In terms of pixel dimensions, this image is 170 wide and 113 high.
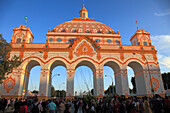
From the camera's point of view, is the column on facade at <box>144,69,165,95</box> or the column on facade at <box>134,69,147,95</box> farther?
the column on facade at <box>134,69,147,95</box>

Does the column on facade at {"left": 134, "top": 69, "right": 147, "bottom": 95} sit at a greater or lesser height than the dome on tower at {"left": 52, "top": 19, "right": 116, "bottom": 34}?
lesser

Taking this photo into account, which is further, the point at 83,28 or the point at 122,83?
the point at 83,28

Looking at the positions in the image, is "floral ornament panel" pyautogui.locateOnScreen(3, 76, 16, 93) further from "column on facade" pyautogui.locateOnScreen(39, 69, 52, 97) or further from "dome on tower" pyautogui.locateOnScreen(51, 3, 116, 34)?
"dome on tower" pyautogui.locateOnScreen(51, 3, 116, 34)

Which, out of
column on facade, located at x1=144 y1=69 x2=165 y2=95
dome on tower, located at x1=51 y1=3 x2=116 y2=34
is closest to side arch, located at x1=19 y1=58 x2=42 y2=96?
dome on tower, located at x1=51 y1=3 x2=116 y2=34

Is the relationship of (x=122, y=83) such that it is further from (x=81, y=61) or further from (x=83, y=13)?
(x=83, y=13)

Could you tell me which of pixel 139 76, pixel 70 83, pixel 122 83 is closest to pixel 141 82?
pixel 139 76

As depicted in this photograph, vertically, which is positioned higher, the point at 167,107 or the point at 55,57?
the point at 55,57

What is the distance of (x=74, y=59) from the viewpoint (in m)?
27.9

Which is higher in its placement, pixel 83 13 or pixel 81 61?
pixel 83 13

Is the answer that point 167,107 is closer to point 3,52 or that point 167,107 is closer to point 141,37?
point 3,52

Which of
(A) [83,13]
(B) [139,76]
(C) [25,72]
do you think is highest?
(A) [83,13]

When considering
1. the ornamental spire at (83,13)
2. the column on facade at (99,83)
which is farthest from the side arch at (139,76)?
the ornamental spire at (83,13)

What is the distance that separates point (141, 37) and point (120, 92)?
1746cm

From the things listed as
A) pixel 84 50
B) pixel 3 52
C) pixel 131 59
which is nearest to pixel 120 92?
pixel 131 59
